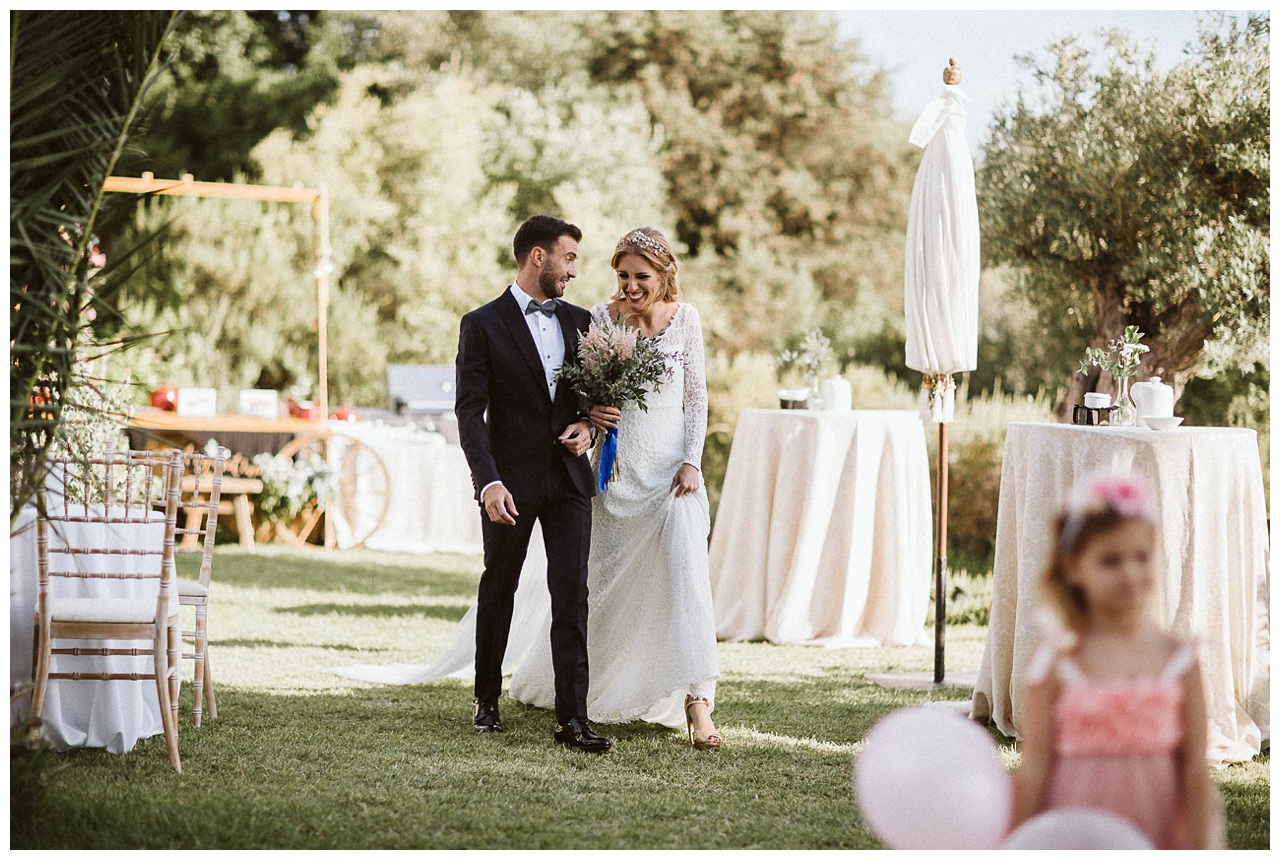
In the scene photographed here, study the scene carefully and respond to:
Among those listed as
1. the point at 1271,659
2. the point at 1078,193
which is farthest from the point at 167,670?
the point at 1078,193

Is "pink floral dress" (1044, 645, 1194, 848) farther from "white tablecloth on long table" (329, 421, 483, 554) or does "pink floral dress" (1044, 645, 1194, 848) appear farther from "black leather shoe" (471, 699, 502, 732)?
"white tablecloth on long table" (329, 421, 483, 554)

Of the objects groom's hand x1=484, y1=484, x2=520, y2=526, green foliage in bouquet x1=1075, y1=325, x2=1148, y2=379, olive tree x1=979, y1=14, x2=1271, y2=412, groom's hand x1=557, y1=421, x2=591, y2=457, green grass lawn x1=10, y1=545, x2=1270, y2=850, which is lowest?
green grass lawn x1=10, y1=545, x2=1270, y2=850

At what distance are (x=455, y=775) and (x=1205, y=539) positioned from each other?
8.51 feet

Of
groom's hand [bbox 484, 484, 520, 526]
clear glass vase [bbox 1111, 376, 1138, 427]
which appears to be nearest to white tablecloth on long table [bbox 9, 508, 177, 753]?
groom's hand [bbox 484, 484, 520, 526]

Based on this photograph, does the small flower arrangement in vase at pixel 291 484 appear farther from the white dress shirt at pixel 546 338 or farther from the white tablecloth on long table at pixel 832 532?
the white dress shirt at pixel 546 338

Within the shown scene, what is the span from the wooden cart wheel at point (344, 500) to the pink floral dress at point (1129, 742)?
9.34 m

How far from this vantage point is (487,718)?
4898 millimetres

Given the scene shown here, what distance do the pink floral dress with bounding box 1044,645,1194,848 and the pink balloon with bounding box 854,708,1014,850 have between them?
169 mm

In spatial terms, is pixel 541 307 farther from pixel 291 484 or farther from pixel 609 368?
pixel 291 484

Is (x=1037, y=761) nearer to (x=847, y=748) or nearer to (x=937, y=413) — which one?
(x=847, y=748)

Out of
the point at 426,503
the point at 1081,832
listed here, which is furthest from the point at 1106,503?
the point at 426,503

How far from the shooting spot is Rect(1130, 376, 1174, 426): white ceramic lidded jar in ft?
15.3

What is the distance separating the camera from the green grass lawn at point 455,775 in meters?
3.52

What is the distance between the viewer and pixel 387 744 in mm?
4629
